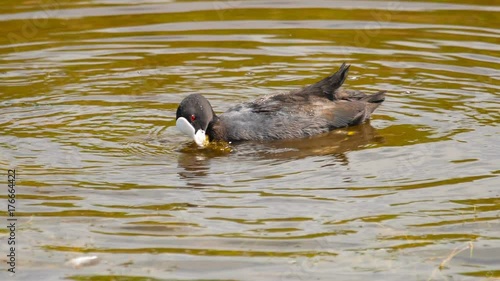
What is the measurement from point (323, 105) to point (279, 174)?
1.91m

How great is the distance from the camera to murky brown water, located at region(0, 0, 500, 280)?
8.05m

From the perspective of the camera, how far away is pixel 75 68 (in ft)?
45.2

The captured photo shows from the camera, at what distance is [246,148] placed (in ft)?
36.4

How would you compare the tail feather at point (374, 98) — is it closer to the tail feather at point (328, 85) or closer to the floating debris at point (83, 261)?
the tail feather at point (328, 85)

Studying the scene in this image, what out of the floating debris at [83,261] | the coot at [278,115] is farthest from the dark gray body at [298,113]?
the floating debris at [83,261]

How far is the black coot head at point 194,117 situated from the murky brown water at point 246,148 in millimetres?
264

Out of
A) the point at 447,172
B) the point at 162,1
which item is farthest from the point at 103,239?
the point at 162,1

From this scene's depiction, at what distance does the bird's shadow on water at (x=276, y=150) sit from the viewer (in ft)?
34.3

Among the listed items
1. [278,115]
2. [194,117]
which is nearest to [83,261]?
[194,117]

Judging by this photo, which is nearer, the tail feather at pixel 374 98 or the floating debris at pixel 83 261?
the floating debris at pixel 83 261

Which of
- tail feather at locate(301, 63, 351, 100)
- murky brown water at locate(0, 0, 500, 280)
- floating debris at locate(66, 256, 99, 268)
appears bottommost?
floating debris at locate(66, 256, 99, 268)

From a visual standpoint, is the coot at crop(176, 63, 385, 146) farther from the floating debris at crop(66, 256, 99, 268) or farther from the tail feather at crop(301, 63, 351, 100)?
the floating debris at crop(66, 256, 99, 268)

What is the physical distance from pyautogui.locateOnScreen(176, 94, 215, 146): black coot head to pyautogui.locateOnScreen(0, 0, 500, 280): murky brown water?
26 centimetres

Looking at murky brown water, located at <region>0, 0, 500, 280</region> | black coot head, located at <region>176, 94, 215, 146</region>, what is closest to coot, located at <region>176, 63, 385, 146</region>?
black coot head, located at <region>176, 94, 215, 146</region>
